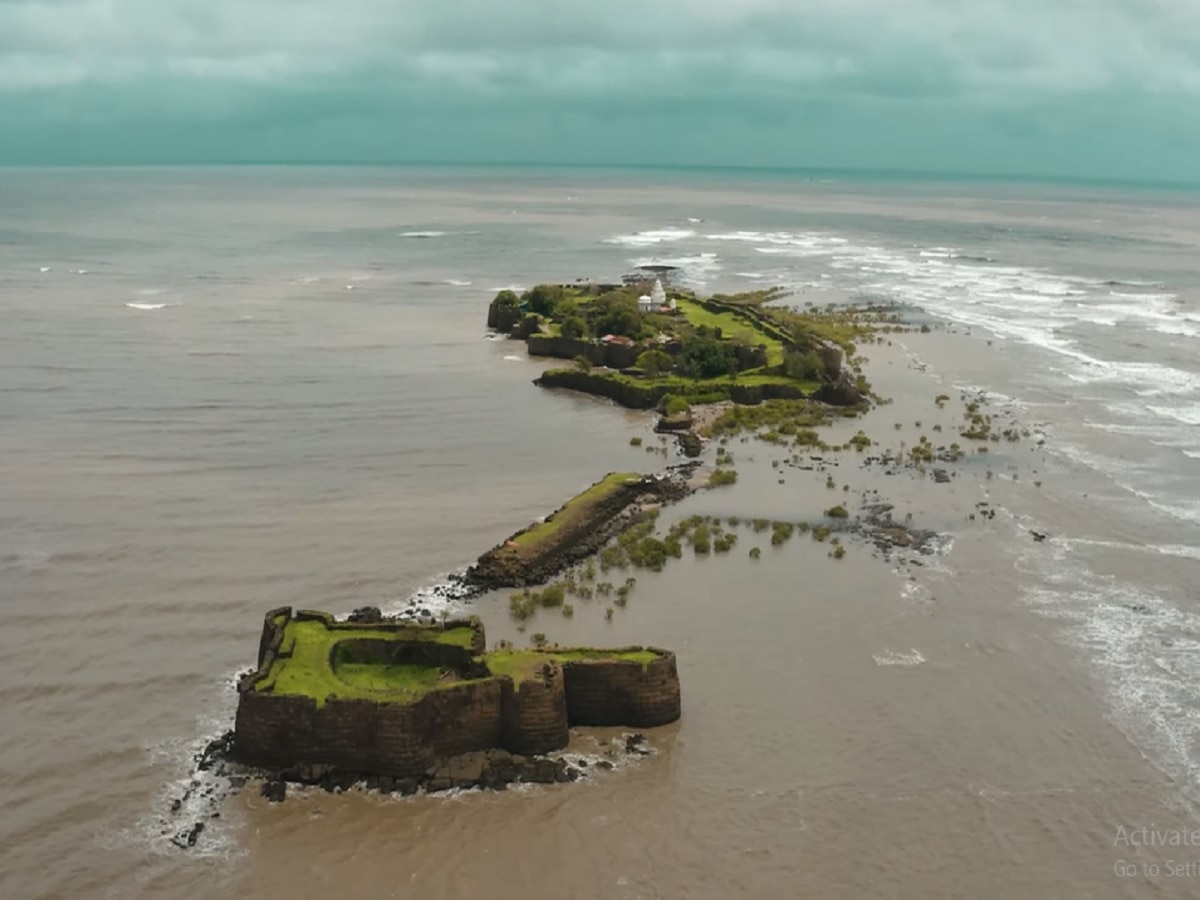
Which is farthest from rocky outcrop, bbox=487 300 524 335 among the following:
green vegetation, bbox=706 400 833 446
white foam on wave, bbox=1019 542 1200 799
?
white foam on wave, bbox=1019 542 1200 799

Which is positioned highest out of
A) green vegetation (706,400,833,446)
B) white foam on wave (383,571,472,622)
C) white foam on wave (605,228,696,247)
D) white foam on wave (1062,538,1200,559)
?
white foam on wave (605,228,696,247)

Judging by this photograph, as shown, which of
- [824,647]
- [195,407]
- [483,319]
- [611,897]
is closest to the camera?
[611,897]

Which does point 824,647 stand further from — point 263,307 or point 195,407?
point 263,307

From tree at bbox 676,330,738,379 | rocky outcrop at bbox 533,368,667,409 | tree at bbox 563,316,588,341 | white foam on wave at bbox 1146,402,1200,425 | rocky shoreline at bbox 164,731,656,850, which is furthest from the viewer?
tree at bbox 563,316,588,341

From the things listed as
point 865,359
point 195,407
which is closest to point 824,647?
point 195,407

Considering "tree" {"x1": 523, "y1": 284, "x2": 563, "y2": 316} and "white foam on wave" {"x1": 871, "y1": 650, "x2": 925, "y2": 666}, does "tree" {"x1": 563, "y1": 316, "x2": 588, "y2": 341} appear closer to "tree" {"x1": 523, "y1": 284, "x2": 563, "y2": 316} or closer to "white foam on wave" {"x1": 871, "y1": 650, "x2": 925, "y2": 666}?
"tree" {"x1": 523, "y1": 284, "x2": 563, "y2": 316}

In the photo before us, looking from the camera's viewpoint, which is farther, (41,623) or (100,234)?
(100,234)
